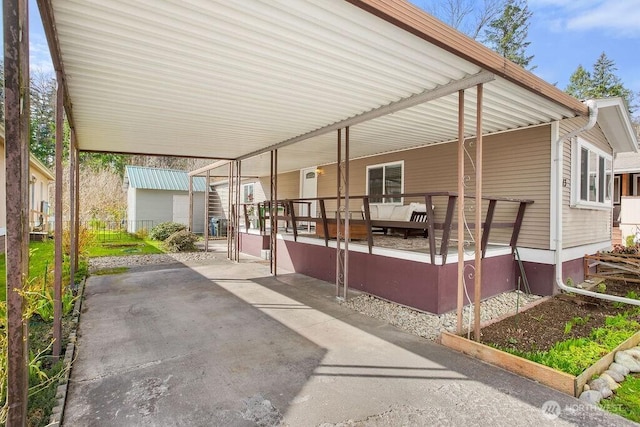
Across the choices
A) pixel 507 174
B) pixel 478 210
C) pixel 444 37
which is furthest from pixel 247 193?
pixel 444 37

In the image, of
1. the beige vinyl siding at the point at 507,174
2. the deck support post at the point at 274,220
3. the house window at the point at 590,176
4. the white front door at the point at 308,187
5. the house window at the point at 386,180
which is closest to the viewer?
the beige vinyl siding at the point at 507,174

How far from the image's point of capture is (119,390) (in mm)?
2637

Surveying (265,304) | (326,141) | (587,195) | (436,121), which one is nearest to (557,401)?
(265,304)

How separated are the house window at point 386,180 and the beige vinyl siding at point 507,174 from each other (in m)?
0.43

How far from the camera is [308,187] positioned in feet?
37.4

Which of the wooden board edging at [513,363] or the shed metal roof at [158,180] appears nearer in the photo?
the wooden board edging at [513,363]

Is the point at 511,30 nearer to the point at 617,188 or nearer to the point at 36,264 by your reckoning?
the point at 617,188

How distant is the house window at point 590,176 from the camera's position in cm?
581

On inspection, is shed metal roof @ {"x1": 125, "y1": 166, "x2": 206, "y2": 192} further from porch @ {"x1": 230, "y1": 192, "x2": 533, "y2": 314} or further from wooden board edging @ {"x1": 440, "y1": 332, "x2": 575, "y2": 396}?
wooden board edging @ {"x1": 440, "y1": 332, "x2": 575, "y2": 396}

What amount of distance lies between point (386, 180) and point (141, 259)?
6.75m

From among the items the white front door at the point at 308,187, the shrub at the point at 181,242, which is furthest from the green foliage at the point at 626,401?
the shrub at the point at 181,242

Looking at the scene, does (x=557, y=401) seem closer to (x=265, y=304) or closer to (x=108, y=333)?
(x=265, y=304)

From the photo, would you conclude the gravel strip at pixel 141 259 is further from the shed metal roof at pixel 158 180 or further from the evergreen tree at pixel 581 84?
the evergreen tree at pixel 581 84

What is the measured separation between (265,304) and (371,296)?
1688 millimetres
